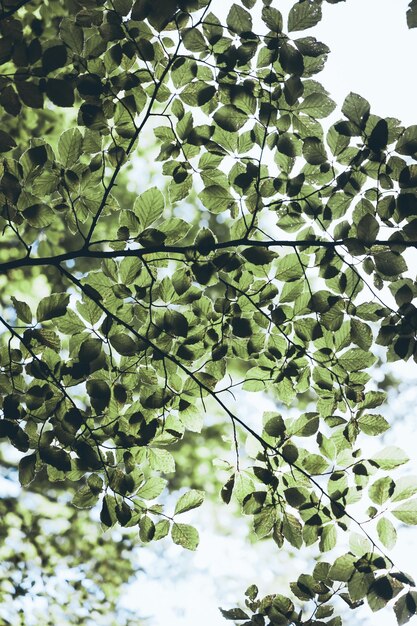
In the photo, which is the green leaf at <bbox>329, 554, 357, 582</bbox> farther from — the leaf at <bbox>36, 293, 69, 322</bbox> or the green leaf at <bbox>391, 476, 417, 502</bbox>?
the leaf at <bbox>36, 293, 69, 322</bbox>

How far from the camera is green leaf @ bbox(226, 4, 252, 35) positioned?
1.65 m

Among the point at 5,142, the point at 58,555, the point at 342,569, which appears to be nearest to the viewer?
the point at 5,142

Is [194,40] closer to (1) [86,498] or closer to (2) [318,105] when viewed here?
(2) [318,105]

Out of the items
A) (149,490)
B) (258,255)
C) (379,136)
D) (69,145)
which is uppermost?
(69,145)

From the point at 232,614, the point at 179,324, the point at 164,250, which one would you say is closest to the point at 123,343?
the point at 179,324

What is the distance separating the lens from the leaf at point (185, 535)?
5.76 ft

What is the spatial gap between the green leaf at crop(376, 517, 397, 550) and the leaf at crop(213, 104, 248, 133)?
1.37 metres

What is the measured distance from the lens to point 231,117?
5.58ft

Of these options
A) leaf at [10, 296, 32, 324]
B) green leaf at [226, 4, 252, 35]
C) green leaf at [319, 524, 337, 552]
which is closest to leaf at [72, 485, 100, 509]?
leaf at [10, 296, 32, 324]

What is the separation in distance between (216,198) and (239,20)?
1.85ft

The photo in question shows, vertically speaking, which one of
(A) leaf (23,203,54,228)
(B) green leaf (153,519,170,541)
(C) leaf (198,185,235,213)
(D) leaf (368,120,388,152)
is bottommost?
(B) green leaf (153,519,170,541)

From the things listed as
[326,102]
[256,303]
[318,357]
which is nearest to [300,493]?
[318,357]

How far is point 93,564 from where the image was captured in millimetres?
6406

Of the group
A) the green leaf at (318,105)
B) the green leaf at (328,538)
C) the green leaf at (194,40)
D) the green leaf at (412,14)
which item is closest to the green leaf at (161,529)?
the green leaf at (328,538)
